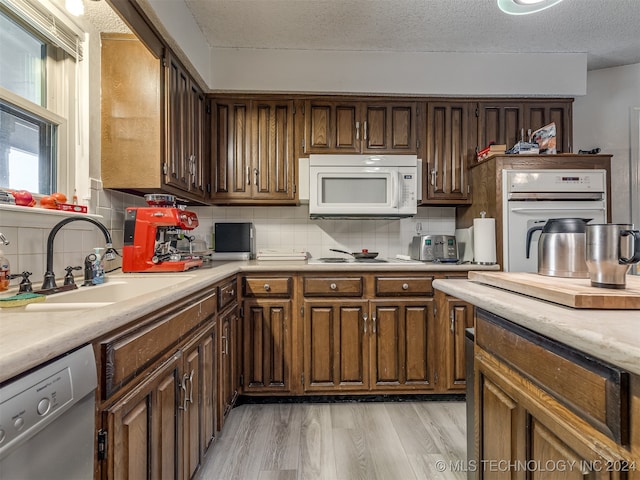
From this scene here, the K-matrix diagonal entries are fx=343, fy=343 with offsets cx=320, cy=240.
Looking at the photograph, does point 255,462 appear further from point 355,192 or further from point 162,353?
point 355,192

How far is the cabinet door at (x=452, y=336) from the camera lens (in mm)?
2266

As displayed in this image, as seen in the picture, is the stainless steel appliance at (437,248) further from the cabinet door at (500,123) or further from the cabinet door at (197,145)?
the cabinet door at (197,145)

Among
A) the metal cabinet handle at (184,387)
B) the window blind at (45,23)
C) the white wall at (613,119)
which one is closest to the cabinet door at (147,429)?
the metal cabinet handle at (184,387)

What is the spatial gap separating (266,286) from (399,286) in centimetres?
88

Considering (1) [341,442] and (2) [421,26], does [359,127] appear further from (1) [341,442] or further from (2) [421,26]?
(1) [341,442]

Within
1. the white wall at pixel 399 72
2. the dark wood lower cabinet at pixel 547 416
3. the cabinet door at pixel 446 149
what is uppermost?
the white wall at pixel 399 72

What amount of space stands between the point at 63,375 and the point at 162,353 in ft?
1.57

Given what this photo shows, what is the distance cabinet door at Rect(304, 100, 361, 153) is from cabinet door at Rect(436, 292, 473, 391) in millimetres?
1307

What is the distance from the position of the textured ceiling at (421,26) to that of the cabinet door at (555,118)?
0.40 meters

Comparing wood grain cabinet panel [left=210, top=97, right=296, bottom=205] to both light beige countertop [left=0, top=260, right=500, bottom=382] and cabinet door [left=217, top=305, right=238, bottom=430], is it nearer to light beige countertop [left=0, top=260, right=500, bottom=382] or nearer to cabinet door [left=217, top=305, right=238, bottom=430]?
cabinet door [left=217, top=305, right=238, bottom=430]

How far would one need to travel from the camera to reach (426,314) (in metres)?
Answer: 2.28

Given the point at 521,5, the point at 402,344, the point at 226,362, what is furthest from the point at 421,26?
the point at 226,362

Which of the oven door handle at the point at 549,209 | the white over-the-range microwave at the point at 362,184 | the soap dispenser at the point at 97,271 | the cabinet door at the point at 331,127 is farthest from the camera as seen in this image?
the cabinet door at the point at 331,127

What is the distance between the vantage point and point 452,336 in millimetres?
2277
